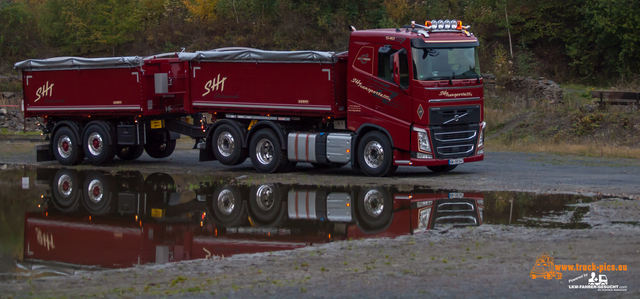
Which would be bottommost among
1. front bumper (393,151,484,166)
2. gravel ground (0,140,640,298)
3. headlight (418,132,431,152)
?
gravel ground (0,140,640,298)

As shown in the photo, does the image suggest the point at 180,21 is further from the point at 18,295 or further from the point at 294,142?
the point at 18,295

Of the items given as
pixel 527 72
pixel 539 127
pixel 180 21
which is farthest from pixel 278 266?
pixel 180 21

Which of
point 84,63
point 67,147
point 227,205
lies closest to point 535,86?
point 84,63

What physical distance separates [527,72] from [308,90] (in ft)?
76.2

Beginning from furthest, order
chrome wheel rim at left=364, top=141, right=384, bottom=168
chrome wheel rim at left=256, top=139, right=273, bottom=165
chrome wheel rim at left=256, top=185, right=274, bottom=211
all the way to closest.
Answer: chrome wheel rim at left=256, top=139, right=273, bottom=165 → chrome wheel rim at left=364, top=141, right=384, bottom=168 → chrome wheel rim at left=256, top=185, right=274, bottom=211

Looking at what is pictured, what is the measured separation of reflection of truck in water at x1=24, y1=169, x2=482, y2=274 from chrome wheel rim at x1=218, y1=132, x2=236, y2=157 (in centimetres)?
304

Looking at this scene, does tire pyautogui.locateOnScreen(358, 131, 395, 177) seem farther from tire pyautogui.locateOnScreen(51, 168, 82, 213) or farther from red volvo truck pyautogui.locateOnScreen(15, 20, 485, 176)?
tire pyautogui.locateOnScreen(51, 168, 82, 213)

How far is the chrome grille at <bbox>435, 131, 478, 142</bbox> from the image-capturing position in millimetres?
16188

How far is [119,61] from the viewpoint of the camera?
2048cm

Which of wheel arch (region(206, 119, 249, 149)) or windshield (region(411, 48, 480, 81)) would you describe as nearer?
windshield (region(411, 48, 480, 81))

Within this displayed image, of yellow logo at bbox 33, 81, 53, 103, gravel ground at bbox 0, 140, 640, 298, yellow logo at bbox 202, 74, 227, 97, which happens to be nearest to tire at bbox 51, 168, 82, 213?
yellow logo at bbox 33, 81, 53, 103

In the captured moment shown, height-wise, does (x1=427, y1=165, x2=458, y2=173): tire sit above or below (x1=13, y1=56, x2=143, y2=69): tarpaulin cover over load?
below

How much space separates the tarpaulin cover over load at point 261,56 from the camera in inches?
684

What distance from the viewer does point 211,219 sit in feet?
40.1
